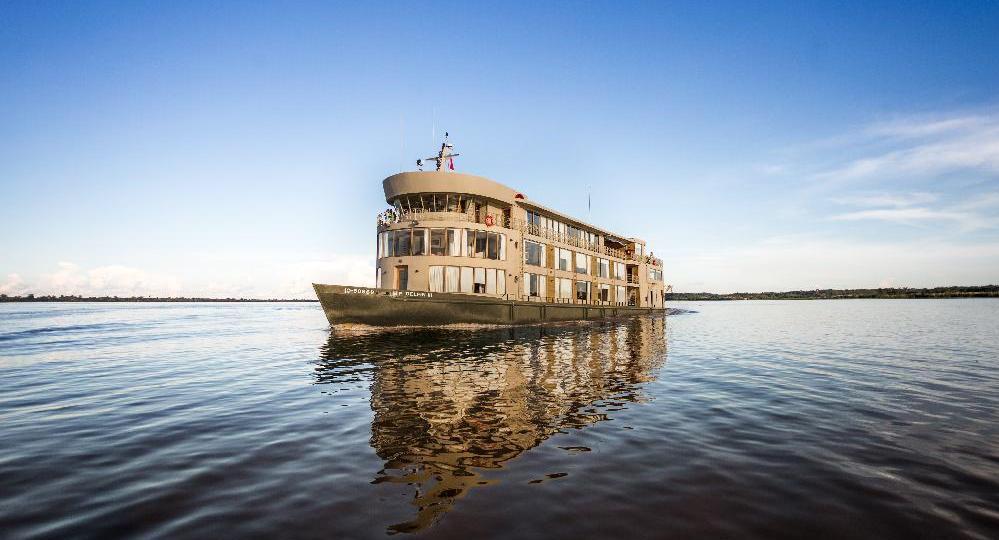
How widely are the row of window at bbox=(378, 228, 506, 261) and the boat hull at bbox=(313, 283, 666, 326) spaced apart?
3495 millimetres

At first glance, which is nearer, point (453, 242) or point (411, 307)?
point (411, 307)

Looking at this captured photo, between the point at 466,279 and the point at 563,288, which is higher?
the point at 466,279

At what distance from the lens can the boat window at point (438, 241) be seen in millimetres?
30186

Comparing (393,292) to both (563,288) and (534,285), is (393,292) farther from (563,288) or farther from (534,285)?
(563,288)

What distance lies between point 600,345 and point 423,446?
1538cm

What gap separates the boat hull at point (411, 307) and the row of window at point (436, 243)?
11.5ft

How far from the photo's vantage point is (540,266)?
3738cm

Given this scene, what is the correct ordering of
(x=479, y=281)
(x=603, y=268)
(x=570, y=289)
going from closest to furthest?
(x=479, y=281) < (x=570, y=289) < (x=603, y=268)

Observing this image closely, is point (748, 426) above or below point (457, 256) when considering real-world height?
below

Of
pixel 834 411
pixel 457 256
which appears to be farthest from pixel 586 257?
pixel 834 411

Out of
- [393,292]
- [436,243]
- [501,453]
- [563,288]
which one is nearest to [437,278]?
[436,243]

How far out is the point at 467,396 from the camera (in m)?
10.1

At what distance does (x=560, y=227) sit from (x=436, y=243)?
15.3 m

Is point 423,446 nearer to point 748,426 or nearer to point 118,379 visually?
point 748,426
